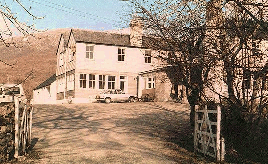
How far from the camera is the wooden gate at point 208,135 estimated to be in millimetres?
11109

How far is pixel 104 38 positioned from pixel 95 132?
24125mm

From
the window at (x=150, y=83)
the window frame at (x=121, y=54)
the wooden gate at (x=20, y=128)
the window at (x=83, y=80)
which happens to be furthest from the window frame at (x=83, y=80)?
the wooden gate at (x=20, y=128)

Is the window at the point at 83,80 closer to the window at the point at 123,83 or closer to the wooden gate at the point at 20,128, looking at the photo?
the window at the point at 123,83

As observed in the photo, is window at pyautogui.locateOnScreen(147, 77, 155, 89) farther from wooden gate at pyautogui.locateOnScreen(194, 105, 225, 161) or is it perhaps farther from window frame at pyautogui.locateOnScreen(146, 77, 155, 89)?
wooden gate at pyautogui.locateOnScreen(194, 105, 225, 161)

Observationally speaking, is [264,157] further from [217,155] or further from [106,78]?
[106,78]

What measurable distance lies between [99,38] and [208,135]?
2966 centimetres

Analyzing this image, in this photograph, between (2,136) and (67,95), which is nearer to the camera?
(2,136)

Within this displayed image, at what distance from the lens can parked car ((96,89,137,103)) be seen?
3631 cm

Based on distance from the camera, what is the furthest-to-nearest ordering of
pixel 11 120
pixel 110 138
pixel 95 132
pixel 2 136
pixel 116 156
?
pixel 95 132, pixel 110 138, pixel 116 156, pixel 11 120, pixel 2 136

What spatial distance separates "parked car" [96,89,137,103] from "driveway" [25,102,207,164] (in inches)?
429

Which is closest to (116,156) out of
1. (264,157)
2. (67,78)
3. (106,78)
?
(264,157)

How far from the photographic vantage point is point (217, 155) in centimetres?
1116

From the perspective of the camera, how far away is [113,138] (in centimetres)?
1571

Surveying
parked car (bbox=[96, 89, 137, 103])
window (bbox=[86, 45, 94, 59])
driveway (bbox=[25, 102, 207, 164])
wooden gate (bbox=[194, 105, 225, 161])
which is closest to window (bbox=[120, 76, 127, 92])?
parked car (bbox=[96, 89, 137, 103])
